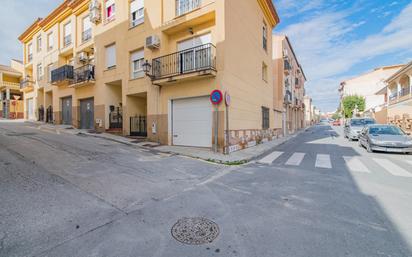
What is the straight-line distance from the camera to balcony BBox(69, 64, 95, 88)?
13.8 meters

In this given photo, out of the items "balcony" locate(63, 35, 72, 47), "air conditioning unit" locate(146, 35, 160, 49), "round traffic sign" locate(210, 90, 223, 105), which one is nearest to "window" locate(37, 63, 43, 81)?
"balcony" locate(63, 35, 72, 47)

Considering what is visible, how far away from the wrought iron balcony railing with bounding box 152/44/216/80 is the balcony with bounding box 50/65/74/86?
8.99m

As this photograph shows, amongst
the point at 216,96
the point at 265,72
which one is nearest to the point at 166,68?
the point at 216,96

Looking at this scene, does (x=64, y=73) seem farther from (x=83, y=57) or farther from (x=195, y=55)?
(x=195, y=55)

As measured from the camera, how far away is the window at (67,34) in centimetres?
1623

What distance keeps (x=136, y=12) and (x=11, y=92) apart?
85.6 feet

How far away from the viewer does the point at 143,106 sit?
13.5 meters

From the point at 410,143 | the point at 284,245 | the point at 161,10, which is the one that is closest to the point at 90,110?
the point at 161,10

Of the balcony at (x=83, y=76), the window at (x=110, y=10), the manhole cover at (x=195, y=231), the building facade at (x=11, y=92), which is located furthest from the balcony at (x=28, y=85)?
the manhole cover at (x=195, y=231)

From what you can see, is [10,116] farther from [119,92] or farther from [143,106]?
[143,106]

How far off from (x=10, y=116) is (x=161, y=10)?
27.2 meters

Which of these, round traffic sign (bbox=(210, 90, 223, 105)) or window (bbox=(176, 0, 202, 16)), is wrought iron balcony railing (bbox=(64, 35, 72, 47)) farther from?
round traffic sign (bbox=(210, 90, 223, 105))

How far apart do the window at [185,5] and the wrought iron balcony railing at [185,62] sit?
2154 mm

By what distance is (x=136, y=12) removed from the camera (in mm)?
11945
